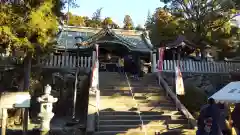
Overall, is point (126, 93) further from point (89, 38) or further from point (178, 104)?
point (89, 38)

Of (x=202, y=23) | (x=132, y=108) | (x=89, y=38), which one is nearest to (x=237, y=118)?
(x=132, y=108)

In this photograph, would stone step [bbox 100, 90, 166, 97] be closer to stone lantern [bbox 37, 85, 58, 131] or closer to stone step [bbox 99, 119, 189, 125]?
stone step [bbox 99, 119, 189, 125]

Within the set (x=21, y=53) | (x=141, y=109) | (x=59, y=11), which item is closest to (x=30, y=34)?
(x=21, y=53)

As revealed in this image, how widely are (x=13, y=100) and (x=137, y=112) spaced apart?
203 inches

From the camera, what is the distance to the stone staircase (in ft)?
36.6

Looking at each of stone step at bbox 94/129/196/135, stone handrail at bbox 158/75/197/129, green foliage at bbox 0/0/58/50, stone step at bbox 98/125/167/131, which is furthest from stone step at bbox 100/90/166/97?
green foliage at bbox 0/0/58/50

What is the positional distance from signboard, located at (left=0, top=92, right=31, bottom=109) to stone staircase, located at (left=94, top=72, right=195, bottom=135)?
2.84 m

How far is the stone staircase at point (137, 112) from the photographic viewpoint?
11156 millimetres

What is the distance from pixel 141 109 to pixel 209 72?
700 centimetres

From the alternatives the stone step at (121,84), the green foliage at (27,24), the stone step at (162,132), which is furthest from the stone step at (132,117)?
the green foliage at (27,24)

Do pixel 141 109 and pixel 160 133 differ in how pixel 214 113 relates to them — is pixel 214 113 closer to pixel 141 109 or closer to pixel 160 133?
pixel 160 133

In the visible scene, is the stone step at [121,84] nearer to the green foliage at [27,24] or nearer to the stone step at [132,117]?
the stone step at [132,117]

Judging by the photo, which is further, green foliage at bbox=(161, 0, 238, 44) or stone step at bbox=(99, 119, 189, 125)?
green foliage at bbox=(161, 0, 238, 44)

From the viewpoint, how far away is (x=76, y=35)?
2503 cm
